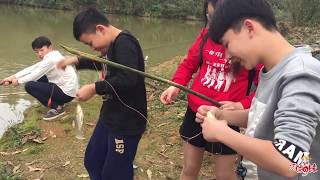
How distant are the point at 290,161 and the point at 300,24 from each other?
14.3m

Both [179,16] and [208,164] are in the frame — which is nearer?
[208,164]

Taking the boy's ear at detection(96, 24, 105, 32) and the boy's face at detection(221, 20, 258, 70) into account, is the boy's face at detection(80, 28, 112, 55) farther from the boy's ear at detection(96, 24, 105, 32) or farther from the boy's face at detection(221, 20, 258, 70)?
the boy's face at detection(221, 20, 258, 70)

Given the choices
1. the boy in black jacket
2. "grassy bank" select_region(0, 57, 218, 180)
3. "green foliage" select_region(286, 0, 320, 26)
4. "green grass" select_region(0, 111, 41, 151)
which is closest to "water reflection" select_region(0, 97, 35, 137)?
"grassy bank" select_region(0, 57, 218, 180)

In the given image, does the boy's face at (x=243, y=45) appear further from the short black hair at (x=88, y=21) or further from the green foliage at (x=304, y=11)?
the green foliage at (x=304, y=11)

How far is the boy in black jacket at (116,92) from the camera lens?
259 centimetres

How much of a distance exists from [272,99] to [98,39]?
1578 mm

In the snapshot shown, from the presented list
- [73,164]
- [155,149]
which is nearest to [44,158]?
[73,164]

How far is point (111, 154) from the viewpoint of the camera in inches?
111

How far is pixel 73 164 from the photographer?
3.97 m

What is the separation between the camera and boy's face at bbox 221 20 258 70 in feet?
4.61

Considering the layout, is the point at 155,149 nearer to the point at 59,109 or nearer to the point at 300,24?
the point at 59,109

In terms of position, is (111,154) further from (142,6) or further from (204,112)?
(142,6)

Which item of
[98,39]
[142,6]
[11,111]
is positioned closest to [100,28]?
[98,39]

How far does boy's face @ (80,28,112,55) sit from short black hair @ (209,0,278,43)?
1.38 metres
